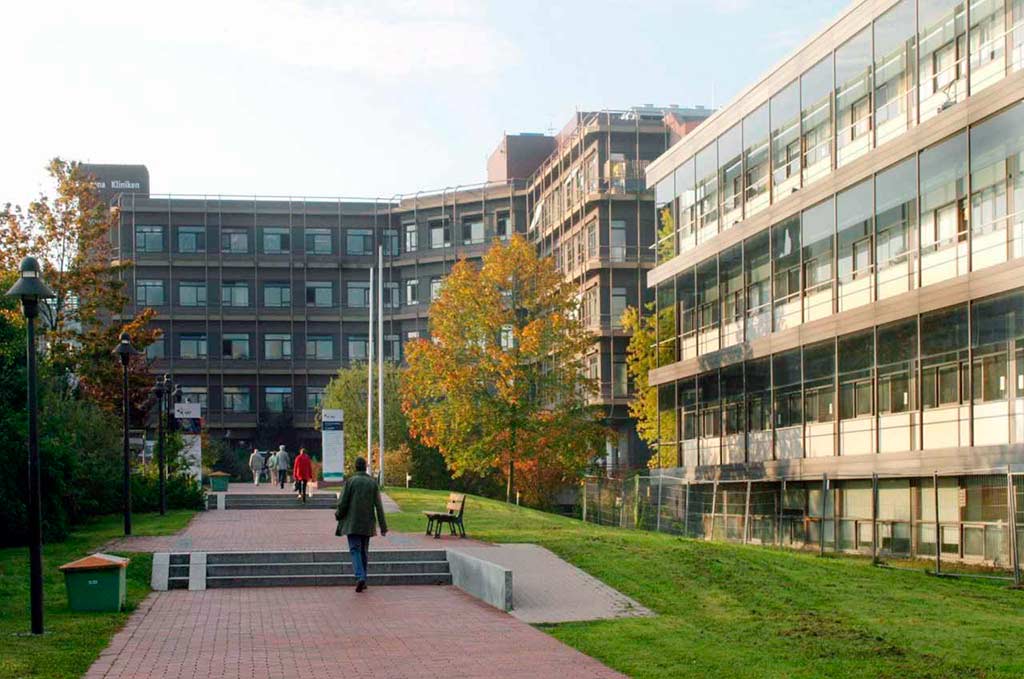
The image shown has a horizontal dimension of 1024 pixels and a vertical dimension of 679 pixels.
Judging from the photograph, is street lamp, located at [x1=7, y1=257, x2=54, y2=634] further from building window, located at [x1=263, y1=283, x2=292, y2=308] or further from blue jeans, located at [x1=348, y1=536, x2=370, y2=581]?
building window, located at [x1=263, y1=283, x2=292, y2=308]

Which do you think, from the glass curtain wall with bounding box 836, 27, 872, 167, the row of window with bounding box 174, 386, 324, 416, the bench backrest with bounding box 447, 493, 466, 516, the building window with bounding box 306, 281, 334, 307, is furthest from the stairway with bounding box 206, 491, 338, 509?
the building window with bounding box 306, 281, 334, 307

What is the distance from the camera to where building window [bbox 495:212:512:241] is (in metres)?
89.9

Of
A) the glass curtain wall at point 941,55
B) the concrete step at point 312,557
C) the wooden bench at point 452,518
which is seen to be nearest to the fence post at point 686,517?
the wooden bench at point 452,518

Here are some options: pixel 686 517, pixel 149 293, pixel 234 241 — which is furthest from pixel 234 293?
pixel 686 517

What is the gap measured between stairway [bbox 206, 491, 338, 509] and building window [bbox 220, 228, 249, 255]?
47.8 m

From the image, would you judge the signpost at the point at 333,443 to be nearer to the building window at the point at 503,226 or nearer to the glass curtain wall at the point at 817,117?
the glass curtain wall at the point at 817,117

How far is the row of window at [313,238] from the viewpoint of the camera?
300 feet

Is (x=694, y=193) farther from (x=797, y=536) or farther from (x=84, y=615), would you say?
(x=84, y=615)

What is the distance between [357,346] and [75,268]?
1938 inches

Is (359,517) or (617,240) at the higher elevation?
(617,240)

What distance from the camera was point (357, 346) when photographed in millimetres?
94062

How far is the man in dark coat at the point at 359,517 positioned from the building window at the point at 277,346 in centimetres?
7250

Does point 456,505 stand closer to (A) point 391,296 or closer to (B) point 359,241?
(A) point 391,296

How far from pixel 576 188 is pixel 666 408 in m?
27.6
